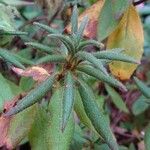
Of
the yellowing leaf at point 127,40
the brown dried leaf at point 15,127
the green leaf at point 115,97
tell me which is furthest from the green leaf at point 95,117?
the green leaf at point 115,97

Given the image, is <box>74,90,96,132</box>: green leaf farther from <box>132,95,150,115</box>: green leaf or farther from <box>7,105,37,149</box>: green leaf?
<box>132,95,150,115</box>: green leaf

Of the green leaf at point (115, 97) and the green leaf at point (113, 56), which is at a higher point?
the green leaf at point (113, 56)

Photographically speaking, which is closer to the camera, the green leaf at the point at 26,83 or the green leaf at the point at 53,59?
the green leaf at the point at 53,59

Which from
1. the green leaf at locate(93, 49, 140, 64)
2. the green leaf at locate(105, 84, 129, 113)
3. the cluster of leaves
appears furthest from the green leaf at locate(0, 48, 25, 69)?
the green leaf at locate(105, 84, 129, 113)

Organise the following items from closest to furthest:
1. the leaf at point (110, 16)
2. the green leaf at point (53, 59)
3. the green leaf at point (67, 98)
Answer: the green leaf at point (67, 98) < the green leaf at point (53, 59) < the leaf at point (110, 16)

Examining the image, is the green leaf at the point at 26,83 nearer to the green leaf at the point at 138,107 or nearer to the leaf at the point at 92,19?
the leaf at the point at 92,19

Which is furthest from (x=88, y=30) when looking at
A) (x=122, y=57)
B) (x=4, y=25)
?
(x=122, y=57)
